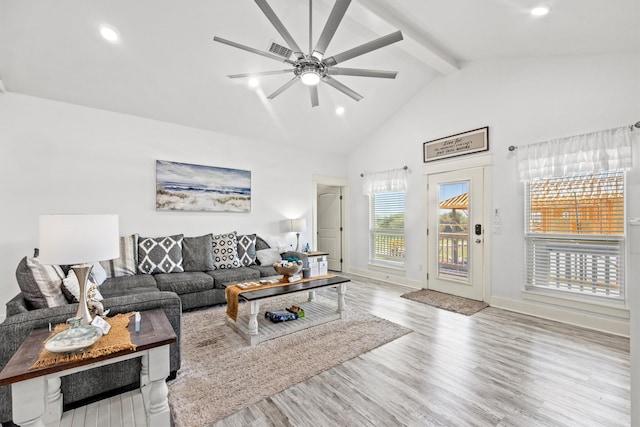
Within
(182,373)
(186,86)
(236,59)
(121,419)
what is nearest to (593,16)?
(236,59)

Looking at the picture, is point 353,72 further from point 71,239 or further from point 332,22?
point 71,239

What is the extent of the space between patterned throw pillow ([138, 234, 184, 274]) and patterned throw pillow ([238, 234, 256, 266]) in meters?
0.88

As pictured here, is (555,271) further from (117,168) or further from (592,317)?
(117,168)

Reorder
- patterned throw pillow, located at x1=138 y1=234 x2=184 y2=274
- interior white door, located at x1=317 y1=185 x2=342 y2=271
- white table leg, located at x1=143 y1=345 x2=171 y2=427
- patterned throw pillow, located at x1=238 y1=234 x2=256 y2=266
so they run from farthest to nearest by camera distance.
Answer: interior white door, located at x1=317 y1=185 x2=342 y2=271 < patterned throw pillow, located at x1=238 y1=234 x2=256 y2=266 < patterned throw pillow, located at x1=138 y1=234 x2=184 y2=274 < white table leg, located at x1=143 y1=345 x2=171 y2=427

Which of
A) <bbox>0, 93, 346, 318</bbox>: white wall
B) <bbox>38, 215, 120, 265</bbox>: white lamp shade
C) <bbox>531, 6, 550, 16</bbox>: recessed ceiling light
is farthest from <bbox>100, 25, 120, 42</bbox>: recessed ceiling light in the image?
<bbox>531, 6, 550, 16</bbox>: recessed ceiling light

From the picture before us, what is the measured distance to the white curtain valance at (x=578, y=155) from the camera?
3039mm

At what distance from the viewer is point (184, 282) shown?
3.61m

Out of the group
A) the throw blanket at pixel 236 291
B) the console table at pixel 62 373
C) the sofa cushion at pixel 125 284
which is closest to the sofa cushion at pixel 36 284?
the console table at pixel 62 373

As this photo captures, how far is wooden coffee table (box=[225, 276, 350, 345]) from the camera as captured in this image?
2809 millimetres

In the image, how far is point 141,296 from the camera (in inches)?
84.4

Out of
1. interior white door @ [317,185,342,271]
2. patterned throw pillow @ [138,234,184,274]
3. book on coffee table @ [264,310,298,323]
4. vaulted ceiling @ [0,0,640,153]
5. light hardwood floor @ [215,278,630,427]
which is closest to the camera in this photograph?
light hardwood floor @ [215,278,630,427]

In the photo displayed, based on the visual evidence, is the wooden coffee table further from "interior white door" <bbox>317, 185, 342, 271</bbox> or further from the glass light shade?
"interior white door" <bbox>317, 185, 342, 271</bbox>

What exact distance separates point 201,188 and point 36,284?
9.27 feet

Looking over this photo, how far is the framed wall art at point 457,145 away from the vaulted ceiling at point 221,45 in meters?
0.99
